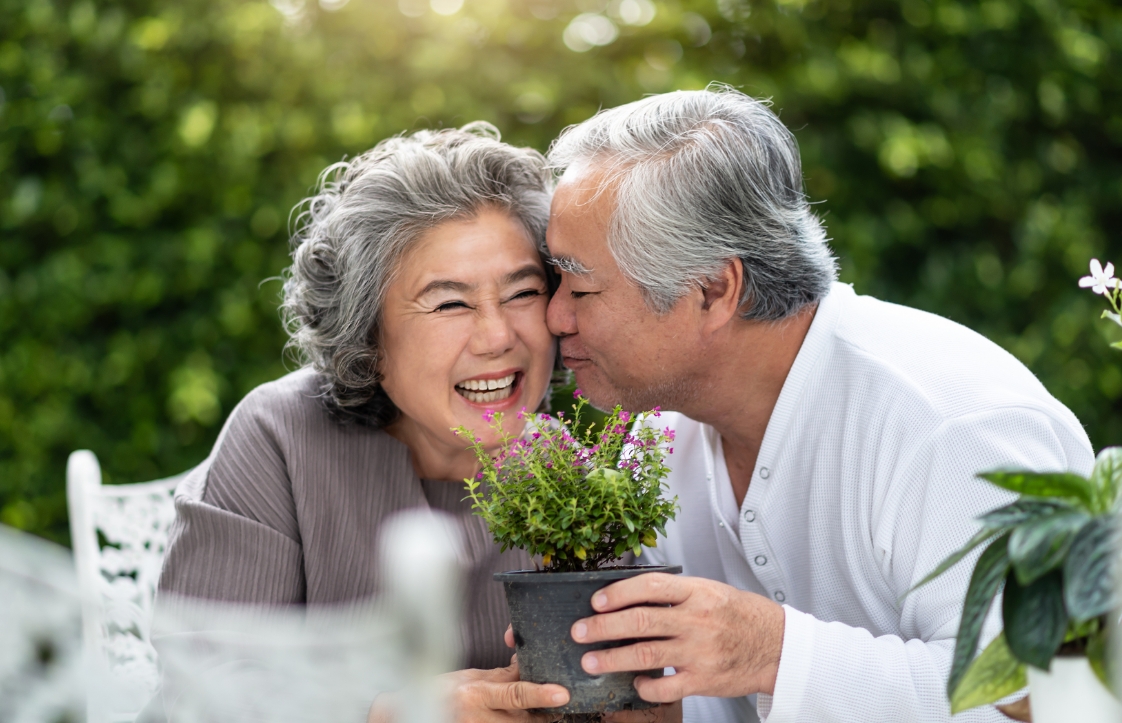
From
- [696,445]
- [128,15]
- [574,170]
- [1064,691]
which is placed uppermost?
[128,15]

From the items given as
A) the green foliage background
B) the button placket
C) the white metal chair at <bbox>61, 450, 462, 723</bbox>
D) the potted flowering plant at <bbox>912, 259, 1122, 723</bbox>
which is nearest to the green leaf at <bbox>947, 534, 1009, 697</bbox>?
the potted flowering plant at <bbox>912, 259, 1122, 723</bbox>

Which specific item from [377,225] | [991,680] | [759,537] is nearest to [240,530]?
[377,225]

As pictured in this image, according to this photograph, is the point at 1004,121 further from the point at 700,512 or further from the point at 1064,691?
the point at 1064,691

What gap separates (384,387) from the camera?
2312 millimetres

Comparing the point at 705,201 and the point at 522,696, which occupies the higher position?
the point at 705,201

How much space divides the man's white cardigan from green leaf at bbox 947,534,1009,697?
0.62 metres

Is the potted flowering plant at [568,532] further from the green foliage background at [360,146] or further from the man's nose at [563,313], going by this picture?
the green foliage background at [360,146]

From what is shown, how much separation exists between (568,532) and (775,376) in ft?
2.78

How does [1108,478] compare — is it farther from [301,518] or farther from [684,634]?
[301,518]

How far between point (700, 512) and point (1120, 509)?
1.37 meters

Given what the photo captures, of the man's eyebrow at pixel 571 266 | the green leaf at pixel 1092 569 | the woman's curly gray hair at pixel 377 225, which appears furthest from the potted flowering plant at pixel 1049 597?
the woman's curly gray hair at pixel 377 225

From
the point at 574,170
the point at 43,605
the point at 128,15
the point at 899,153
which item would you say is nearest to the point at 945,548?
the point at 574,170

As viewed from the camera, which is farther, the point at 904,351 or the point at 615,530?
the point at 904,351

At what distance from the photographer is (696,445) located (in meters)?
2.38
